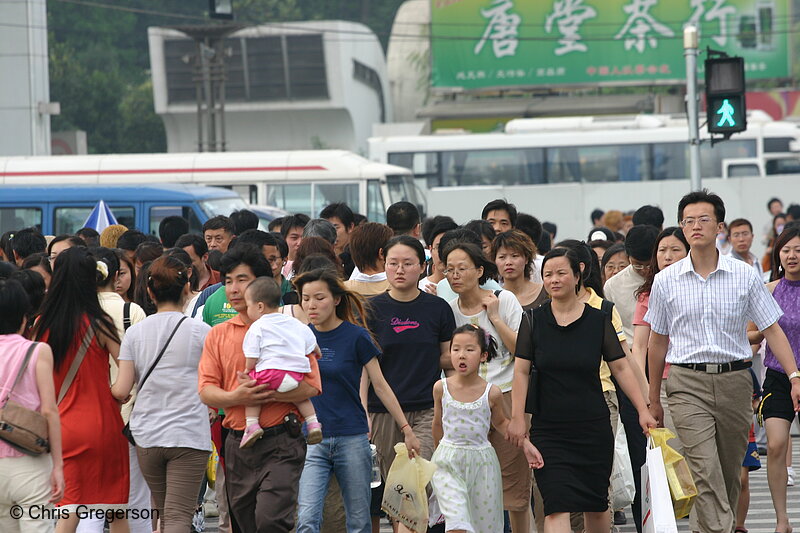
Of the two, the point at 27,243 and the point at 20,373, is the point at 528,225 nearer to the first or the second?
the point at 27,243

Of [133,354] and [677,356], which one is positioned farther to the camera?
[677,356]

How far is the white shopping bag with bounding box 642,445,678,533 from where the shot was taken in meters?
5.95

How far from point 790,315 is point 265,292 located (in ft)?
11.8

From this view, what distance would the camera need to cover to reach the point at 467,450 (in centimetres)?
667

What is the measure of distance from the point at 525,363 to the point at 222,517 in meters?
2.29

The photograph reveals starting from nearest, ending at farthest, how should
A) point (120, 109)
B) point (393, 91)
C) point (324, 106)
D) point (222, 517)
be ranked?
1. point (222, 517)
2. point (324, 106)
3. point (393, 91)
4. point (120, 109)

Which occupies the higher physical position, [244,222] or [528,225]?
[244,222]

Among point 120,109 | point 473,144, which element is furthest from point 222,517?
point 120,109

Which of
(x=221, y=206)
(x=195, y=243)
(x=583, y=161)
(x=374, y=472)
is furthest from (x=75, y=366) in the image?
(x=583, y=161)

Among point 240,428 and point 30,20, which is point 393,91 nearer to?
point 30,20

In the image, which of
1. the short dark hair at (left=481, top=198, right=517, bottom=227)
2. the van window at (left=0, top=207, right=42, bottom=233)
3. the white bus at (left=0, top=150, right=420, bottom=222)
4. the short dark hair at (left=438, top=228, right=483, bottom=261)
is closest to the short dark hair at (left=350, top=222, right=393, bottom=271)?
the short dark hair at (left=438, top=228, right=483, bottom=261)

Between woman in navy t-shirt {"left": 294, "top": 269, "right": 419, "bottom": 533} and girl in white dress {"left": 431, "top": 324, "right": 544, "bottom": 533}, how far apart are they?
0.87ft

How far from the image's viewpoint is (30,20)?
28.3 meters

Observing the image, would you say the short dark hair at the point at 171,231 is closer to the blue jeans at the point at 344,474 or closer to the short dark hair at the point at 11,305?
the blue jeans at the point at 344,474
